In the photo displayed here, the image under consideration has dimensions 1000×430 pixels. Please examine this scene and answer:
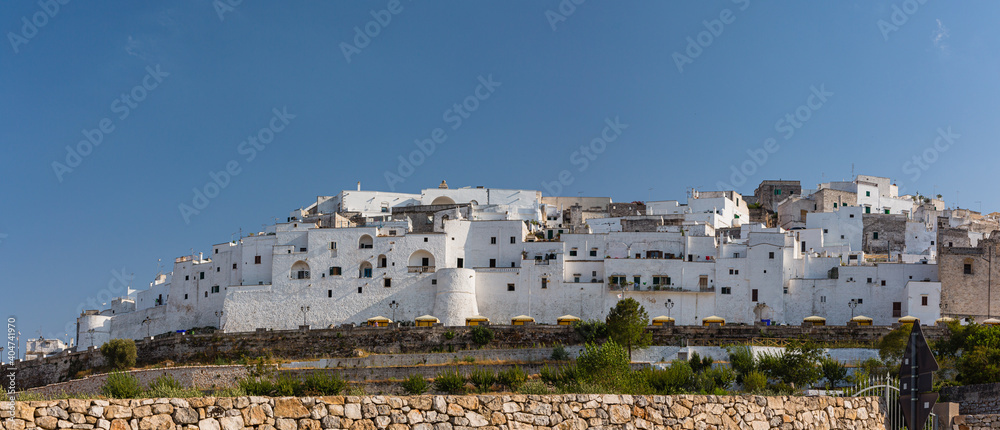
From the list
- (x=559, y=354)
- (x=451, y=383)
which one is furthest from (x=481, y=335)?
(x=451, y=383)

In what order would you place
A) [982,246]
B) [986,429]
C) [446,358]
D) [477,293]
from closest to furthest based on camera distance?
[986,429] → [446,358] → [982,246] → [477,293]

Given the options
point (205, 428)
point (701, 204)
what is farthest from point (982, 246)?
point (205, 428)

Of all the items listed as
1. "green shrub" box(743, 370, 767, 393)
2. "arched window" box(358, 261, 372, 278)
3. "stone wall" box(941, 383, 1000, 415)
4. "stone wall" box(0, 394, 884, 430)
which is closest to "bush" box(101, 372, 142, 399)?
"stone wall" box(0, 394, 884, 430)

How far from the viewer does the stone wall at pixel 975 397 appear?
1174 inches

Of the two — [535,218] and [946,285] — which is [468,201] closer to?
[535,218]

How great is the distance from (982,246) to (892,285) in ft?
16.8

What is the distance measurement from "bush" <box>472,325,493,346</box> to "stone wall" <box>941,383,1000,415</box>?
85.1 feet

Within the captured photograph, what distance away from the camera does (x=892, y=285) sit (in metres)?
55.9

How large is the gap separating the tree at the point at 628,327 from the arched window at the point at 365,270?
53.0 feet

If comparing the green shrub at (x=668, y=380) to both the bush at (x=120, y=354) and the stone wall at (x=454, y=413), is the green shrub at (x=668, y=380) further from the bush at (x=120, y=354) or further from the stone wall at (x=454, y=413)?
the bush at (x=120, y=354)

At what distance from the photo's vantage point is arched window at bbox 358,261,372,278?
199 feet

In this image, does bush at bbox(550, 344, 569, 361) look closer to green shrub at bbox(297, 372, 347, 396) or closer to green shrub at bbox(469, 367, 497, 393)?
green shrub at bbox(469, 367, 497, 393)

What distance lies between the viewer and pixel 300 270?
61.8 m

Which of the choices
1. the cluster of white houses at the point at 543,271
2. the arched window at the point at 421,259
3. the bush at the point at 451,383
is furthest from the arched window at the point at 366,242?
the bush at the point at 451,383
